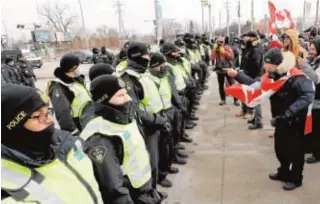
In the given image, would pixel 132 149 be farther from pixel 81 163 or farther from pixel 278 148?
pixel 278 148

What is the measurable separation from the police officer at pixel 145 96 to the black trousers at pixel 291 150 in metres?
1.23

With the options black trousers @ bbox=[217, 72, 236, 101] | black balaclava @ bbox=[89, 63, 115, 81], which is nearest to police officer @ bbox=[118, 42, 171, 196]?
black balaclava @ bbox=[89, 63, 115, 81]

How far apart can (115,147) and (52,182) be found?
658mm

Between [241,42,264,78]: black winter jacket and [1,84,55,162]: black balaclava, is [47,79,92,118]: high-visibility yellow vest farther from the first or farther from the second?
[241,42,264,78]: black winter jacket

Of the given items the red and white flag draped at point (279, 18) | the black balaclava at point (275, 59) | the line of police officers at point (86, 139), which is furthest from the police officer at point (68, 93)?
the red and white flag draped at point (279, 18)

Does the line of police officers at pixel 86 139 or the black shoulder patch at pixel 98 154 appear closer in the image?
the line of police officers at pixel 86 139

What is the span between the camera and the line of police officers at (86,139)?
1.41m

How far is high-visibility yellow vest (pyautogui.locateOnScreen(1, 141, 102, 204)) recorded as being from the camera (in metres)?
1.35

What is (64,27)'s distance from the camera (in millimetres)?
68312

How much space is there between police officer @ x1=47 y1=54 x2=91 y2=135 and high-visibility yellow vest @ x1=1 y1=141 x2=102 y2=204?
182 cm

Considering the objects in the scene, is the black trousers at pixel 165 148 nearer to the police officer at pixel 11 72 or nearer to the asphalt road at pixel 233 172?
the asphalt road at pixel 233 172

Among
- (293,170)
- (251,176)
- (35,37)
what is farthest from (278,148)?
(35,37)

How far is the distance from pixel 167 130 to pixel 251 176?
1333 mm

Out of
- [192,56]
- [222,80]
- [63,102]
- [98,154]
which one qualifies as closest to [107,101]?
[98,154]
